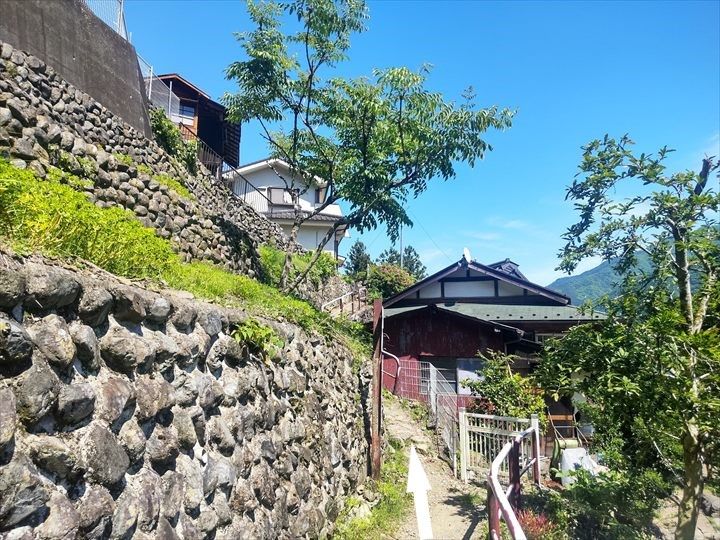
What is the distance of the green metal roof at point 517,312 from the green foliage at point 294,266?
6032mm

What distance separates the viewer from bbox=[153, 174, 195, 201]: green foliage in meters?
→ 9.89

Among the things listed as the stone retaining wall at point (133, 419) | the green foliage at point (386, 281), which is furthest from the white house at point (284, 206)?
the stone retaining wall at point (133, 419)

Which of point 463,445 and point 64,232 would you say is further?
point 463,445

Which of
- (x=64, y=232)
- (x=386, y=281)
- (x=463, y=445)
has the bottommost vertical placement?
(x=463, y=445)

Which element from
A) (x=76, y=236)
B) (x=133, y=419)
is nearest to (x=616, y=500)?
(x=133, y=419)

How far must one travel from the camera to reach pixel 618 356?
569 centimetres

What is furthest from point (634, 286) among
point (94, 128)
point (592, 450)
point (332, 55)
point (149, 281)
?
point (94, 128)

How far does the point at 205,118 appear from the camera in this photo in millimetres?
24984

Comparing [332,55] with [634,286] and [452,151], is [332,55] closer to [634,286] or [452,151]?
[452,151]

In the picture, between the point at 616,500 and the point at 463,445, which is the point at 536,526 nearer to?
the point at 616,500

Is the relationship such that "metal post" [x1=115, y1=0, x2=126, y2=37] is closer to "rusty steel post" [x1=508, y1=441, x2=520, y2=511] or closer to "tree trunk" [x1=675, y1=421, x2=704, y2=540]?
"rusty steel post" [x1=508, y1=441, x2=520, y2=511]

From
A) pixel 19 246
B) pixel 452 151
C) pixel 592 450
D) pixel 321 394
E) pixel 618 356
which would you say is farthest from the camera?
pixel 452 151

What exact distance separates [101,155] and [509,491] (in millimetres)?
8487

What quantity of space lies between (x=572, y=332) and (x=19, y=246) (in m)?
6.51
